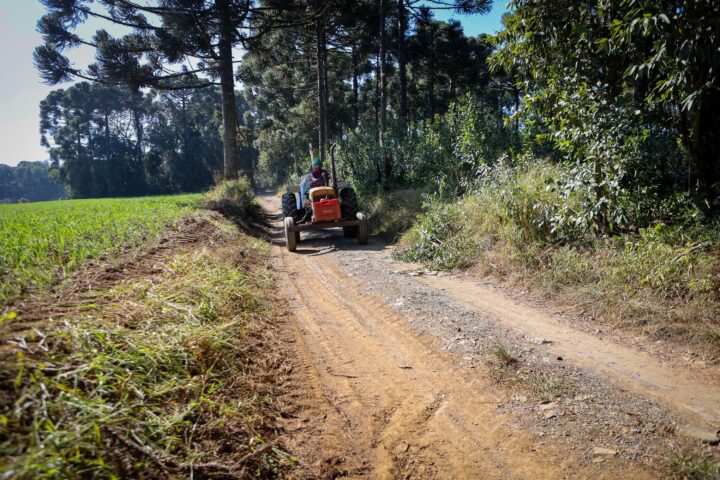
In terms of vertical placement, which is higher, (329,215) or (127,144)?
(127,144)

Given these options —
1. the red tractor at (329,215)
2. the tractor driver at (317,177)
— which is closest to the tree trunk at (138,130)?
the tractor driver at (317,177)

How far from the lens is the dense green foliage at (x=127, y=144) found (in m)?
55.2

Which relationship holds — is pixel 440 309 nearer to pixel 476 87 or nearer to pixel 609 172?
pixel 609 172

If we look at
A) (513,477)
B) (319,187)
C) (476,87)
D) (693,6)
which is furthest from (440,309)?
(476,87)

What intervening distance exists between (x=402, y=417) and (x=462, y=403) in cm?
49

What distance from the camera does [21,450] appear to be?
4.99 feet

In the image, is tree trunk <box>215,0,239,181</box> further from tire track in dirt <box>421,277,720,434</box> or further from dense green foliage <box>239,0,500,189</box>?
tire track in dirt <box>421,277,720,434</box>

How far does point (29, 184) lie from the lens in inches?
3420

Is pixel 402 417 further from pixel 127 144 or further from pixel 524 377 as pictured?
pixel 127 144

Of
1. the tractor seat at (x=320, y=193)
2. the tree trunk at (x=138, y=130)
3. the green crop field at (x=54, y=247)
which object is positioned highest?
Result: the tree trunk at (x=138, y=130)

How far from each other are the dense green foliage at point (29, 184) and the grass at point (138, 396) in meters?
104

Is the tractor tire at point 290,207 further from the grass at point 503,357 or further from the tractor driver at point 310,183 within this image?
the grass at point 503,357

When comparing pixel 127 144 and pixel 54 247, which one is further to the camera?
pixel 127 144

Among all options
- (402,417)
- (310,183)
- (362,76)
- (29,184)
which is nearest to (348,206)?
(310,183)
